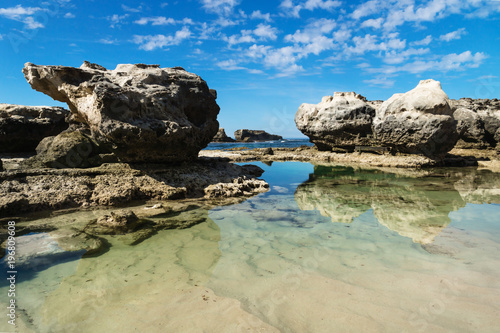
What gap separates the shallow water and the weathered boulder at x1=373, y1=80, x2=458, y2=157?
35.5 ft

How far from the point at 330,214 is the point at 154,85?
651cm

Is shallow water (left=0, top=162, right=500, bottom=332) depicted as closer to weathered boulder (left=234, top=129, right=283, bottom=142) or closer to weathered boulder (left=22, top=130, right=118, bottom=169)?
weathered boulder (left=22, top=130, right=118, bottom=169)

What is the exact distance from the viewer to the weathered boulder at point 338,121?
65.3 ft

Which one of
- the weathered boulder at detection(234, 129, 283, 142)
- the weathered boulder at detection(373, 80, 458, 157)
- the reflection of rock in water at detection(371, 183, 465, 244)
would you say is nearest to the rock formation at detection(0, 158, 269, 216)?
the reflection of rock in water at detection(371, 183, 465, 244)

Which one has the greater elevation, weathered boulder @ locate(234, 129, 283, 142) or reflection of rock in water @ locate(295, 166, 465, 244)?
weathered boulder @ locate(234, 129, 283, 142)

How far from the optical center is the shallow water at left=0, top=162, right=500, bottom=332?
260 centimetres

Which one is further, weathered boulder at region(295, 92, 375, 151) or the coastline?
weathered boulder at region(295, 92, 375, 151)

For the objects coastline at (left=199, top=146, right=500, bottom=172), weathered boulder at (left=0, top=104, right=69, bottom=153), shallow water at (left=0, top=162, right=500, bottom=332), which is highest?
weathered boulder at (left=0, top=104, right=69, bottom=153)

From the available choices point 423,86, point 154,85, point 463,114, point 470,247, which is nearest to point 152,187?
point 154,85

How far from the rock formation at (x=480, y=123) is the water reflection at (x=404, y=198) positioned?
846cm

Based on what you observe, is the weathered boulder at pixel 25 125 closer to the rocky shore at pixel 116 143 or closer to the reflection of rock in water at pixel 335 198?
the rocky shore at pixel 116 143

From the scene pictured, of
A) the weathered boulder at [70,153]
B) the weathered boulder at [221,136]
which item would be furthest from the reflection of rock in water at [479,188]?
the weathered boulder at [221,136]

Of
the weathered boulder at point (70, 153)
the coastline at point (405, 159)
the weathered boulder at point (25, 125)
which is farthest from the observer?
the coastline at point (405, 159)

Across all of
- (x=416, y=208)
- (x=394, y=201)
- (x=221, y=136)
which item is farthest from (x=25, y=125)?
(x=221, y=136)
